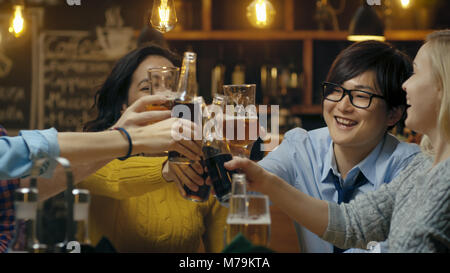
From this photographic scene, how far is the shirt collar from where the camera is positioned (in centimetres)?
182

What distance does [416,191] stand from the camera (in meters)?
1.26

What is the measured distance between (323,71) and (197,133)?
3.27 m

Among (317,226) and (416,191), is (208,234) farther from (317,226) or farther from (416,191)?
(416,191)

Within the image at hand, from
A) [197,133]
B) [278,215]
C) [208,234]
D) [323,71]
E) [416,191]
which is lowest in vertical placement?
[278,215]

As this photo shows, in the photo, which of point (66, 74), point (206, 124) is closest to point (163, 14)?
point (206, 124)

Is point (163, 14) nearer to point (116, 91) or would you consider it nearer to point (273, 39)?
point (116, 91)

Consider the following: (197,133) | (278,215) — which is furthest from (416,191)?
(278,215)

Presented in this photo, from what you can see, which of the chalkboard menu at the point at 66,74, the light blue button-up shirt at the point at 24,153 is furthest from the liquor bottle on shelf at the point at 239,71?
the light blue button-up shirt at the point at 24,153

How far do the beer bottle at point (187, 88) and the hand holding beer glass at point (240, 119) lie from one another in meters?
0.13

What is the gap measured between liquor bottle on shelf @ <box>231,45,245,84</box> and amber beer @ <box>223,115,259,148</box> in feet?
9.19

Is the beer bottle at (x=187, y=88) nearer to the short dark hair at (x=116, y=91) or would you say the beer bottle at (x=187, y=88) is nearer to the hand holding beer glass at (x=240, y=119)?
the hand holding beer glass at (x=240, y=119)

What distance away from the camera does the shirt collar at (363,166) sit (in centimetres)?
182
